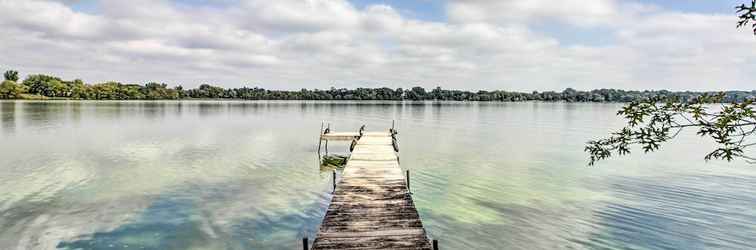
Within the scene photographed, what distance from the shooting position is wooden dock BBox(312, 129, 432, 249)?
1005cm

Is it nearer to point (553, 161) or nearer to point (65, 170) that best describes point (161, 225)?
point (65, 170)

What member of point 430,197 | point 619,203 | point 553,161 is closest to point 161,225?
point 430,197

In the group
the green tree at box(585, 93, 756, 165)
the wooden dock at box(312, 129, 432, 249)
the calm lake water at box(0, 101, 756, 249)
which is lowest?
the calm lake water at box(0, 101, 756, 249)

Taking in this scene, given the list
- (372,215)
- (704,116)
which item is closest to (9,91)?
(372,215)

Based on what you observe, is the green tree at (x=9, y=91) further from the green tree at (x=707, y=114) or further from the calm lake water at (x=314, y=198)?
the green tree at (x=707, y=114)

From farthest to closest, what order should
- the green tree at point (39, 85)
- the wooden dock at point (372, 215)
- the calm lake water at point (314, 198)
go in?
the green tree at point (39, 85) < the calm lake water at point (314, 198) < the wooden dock at point (372, 215)

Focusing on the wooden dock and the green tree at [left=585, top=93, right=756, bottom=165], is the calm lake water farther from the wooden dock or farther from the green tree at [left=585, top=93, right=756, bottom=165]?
the green tree at [left=585, top=93, right=756, bottom=165]

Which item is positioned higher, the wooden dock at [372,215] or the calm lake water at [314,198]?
the wooden dock at [372,215]

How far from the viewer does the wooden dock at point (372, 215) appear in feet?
33.0

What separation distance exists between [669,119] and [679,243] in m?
10.6

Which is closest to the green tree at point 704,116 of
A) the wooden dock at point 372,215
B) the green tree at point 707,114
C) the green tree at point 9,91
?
the green tree at point 707,114

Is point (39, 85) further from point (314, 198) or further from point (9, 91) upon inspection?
point (314, 198)

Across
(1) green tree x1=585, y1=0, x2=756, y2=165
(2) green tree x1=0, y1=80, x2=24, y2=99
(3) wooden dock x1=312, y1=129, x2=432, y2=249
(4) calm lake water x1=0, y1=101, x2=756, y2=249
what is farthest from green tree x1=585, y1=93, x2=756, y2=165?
(2) green tree x1=0, y1=80, x2=24, y2=99

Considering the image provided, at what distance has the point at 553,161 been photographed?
31125 mm
